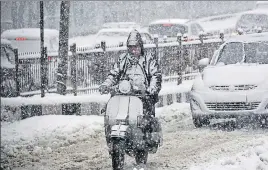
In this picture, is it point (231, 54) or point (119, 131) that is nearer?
point (119, 131)

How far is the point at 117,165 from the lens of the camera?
708 centimetres

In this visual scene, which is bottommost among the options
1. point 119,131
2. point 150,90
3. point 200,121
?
point 200,121

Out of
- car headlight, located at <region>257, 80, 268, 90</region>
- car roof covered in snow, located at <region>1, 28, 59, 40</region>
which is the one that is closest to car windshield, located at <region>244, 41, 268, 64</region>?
car headlight, located at <region>257, 80, 268, 90</region>

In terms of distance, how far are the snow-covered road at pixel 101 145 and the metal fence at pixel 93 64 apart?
79.1 inches

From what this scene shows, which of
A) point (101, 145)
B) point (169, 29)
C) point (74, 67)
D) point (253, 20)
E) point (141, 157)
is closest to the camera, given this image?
point (141, 157)

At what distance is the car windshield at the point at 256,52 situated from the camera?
449 inches

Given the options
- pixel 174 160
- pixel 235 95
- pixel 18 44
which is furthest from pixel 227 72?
pixel 18 44

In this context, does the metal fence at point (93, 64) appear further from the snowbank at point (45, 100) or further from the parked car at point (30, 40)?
the parked car at point (30, 40)

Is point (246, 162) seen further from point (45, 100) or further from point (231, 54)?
point (45, 100)

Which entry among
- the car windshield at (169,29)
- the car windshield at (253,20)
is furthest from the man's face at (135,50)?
the car windshield at (253,20)

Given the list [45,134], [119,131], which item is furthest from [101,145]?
[119,131]

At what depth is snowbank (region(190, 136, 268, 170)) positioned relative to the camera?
737cm

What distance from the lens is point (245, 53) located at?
38.2 ft

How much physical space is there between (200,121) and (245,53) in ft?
6.18
